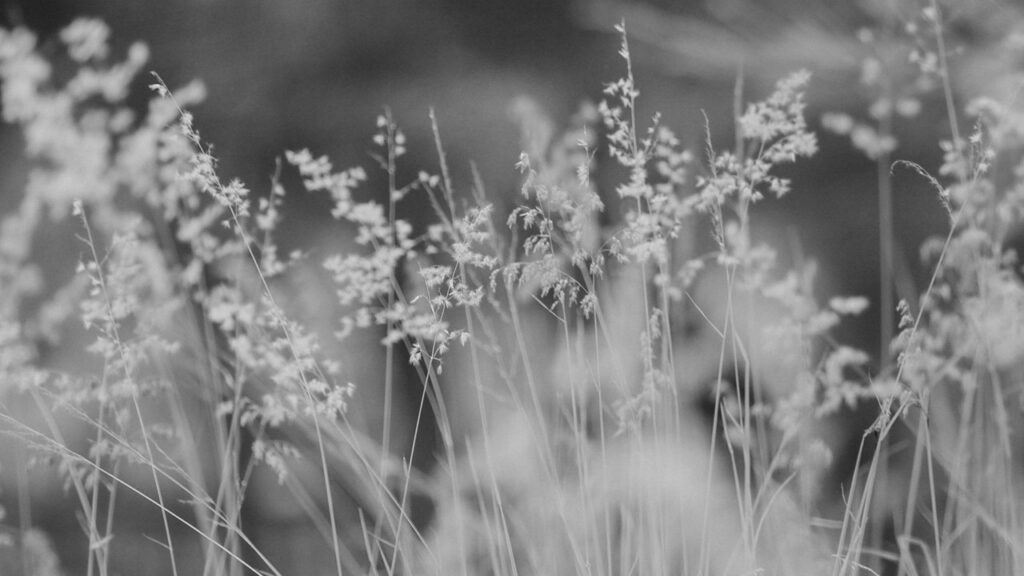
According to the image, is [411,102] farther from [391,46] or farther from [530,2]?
[530,2]

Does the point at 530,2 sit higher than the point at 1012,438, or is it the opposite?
the point at 530,2

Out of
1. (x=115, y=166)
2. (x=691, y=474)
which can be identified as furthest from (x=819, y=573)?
(x=115, y=166)

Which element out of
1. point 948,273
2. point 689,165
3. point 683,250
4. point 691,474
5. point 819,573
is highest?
point 689,165

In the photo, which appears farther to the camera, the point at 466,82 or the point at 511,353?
the point at 466,82

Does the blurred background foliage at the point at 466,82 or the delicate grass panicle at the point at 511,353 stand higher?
the blurred background foliage at the point at 466,82

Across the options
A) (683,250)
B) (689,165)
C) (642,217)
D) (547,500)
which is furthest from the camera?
(689,165)

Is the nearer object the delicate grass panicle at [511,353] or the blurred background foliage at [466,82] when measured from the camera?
the delicate grass panicle at [511,353]

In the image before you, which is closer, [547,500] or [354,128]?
[547,500]

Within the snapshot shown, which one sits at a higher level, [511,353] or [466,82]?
[466,82]
